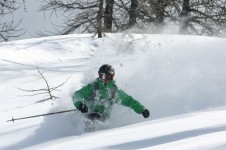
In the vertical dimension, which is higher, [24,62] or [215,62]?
[215,62]

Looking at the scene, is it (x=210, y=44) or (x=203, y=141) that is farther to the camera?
(x=210, y=44)

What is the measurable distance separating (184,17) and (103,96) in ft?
46.4

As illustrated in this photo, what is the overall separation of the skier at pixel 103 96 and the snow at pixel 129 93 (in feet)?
0.69

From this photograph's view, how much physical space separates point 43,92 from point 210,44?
3472 mm

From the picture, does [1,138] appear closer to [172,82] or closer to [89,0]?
[172,82]

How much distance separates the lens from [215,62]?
26.3 ft

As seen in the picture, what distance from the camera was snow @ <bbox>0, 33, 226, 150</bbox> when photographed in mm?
4422

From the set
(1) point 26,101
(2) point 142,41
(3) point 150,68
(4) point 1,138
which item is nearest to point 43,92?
(1) point 26,101

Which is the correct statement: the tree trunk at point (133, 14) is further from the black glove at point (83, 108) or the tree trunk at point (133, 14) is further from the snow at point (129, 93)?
the black glove at point (83, 108)

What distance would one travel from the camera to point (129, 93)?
755 centimetres

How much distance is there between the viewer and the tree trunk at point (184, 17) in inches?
767

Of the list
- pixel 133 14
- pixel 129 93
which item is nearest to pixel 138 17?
pixel 133 14

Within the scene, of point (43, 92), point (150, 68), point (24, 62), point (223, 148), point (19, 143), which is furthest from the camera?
point (24, 62)

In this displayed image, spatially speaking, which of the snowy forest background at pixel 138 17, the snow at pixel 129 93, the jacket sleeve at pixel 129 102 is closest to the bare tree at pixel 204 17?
the snowy forest background at pixel 138 17
